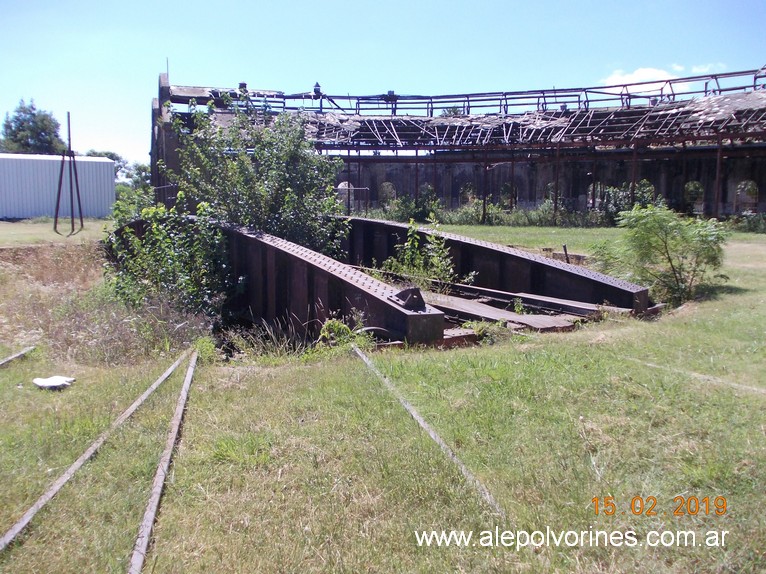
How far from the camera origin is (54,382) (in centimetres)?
611

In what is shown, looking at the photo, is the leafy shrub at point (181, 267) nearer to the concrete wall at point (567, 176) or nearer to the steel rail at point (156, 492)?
the steel rail at point (156, 492)

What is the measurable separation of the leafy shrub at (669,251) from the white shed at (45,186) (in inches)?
1193

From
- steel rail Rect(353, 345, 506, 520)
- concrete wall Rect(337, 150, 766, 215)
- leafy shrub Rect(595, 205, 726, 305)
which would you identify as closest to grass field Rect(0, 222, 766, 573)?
steel rail Rect(353, 345, 506, 520)

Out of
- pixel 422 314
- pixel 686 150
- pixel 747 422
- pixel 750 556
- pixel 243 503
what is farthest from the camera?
pixel 686 150

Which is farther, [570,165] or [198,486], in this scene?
[570,165]

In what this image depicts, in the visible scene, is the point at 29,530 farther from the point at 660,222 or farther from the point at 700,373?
the point at 660,222

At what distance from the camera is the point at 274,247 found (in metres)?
9.42

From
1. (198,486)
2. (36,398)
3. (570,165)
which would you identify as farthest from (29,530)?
(570,165)

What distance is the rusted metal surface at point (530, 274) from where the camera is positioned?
8.77 m

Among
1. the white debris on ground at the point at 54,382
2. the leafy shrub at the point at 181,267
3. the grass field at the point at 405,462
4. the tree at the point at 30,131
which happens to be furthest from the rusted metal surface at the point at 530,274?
the tree at the point at 30,131

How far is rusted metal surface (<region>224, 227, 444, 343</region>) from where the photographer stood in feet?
22.8

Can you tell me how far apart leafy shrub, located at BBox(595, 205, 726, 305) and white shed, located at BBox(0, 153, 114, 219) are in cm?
3030

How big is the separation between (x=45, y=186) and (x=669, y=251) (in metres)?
32.6

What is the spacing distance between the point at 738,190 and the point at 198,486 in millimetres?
31893
